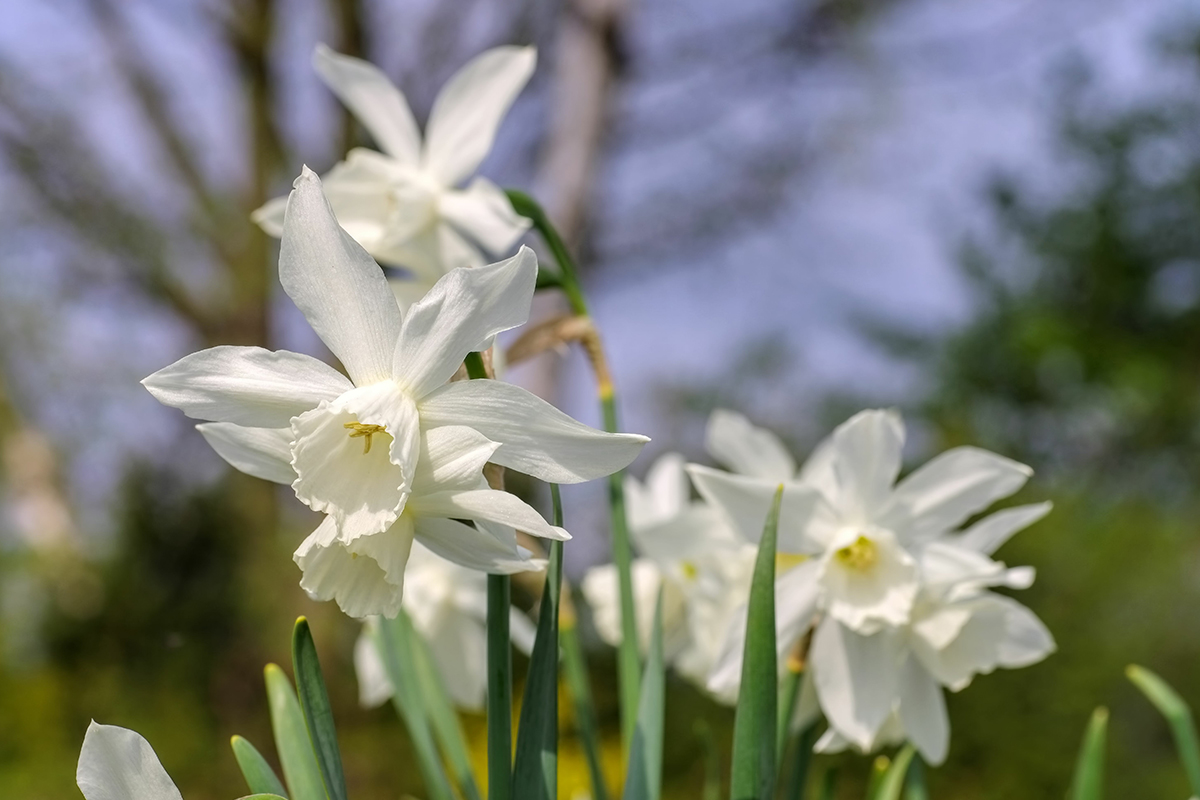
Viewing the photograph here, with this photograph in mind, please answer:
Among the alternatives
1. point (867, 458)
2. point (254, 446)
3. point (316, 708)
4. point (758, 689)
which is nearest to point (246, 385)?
point (254, 446)

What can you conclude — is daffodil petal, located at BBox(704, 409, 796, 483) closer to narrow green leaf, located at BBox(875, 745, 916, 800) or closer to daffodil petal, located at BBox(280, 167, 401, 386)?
narrow green leaf, located at BBox(875, 745, 916, 800)

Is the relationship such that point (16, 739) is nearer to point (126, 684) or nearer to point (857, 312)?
point (126, 684)

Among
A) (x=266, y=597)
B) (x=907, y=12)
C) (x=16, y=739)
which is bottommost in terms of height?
(x=16, y=739)

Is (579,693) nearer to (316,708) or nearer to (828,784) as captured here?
(828,784)

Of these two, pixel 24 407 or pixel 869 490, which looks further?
pixel 24 407

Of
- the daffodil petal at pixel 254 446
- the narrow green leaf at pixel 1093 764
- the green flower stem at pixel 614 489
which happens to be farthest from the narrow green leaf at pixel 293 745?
the narrow green leaf at pixel 1093 764

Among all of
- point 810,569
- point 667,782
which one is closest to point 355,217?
point 810,569
